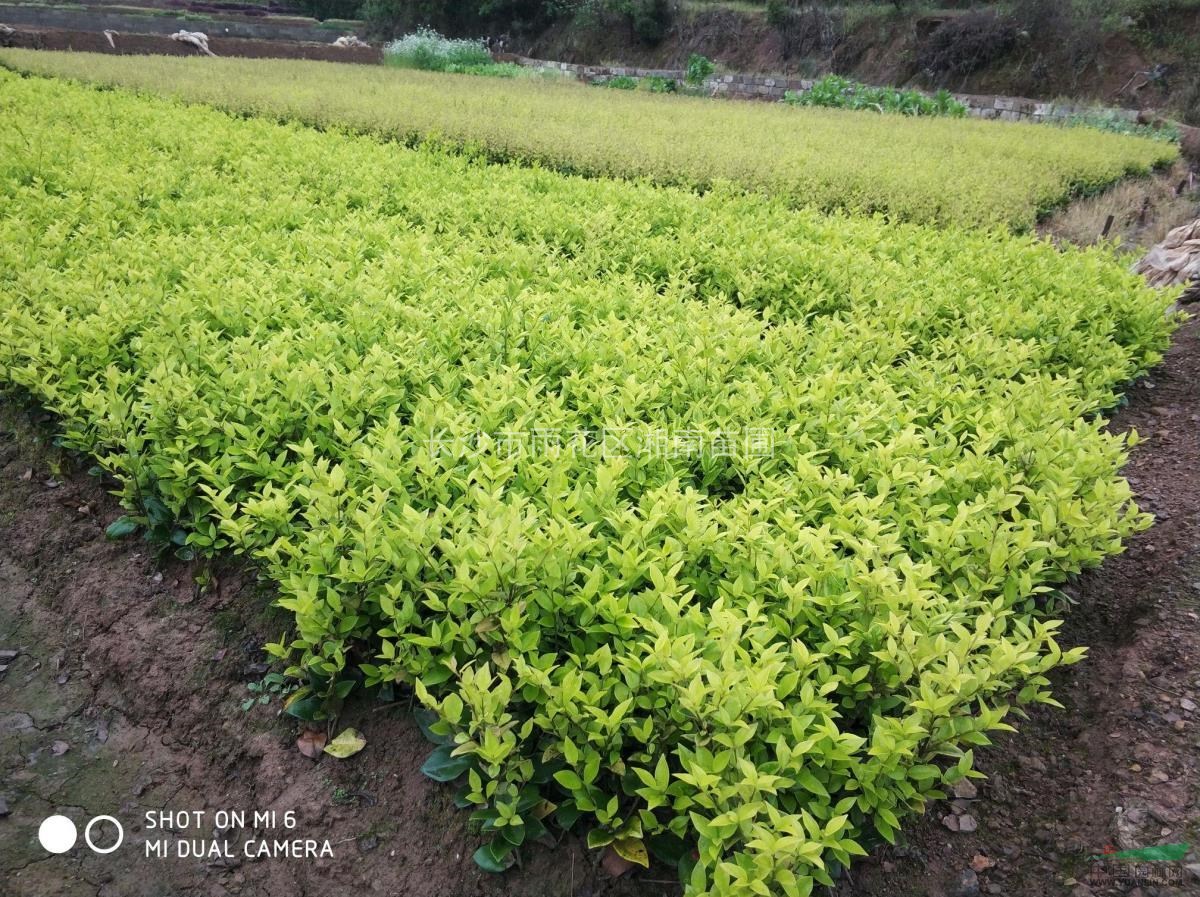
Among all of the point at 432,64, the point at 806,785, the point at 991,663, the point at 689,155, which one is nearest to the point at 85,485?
the point at 806,785

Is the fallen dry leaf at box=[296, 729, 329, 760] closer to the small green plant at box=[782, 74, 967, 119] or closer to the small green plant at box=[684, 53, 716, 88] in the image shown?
the small green plant at box=[782, 74, 967, 119]

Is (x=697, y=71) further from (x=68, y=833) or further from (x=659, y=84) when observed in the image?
(x=68, y=833)

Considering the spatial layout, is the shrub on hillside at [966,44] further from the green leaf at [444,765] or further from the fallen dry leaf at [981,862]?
the green leaf at [444,765]

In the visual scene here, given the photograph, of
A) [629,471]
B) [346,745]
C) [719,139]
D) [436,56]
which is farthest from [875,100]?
[346,745]

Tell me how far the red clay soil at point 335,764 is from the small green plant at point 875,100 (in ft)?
62.6

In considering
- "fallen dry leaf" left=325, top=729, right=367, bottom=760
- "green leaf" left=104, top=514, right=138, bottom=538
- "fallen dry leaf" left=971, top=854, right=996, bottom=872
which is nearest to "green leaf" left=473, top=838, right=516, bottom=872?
"fallen dry leaf" left=325, top=729, right=367, bottom=760

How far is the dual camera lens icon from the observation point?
2.19 m

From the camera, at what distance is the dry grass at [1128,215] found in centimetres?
849

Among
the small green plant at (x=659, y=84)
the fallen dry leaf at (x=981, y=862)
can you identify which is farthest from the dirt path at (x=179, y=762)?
the small green plant at (x=659, y=84)

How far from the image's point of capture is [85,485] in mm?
3566

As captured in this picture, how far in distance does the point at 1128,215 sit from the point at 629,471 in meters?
9.60

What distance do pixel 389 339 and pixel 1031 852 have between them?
118 inches

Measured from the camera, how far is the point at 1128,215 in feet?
30.2

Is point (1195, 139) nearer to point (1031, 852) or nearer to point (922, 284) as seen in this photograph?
point (922, 284)
